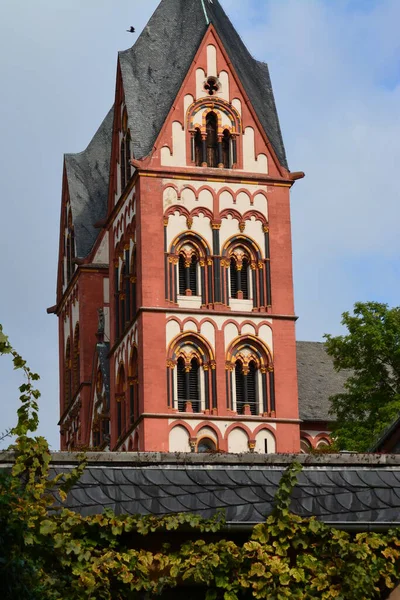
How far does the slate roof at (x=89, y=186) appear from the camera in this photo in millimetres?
67750

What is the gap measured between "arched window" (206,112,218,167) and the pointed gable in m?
1.31

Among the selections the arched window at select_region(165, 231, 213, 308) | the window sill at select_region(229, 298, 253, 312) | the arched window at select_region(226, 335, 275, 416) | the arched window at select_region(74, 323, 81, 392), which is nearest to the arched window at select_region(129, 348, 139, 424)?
the arched window at select_region(165, 231, 213, 308)

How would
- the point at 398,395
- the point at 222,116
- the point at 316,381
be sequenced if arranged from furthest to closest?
the point at 316,381 → the point at 222,116 → the point at 398,395

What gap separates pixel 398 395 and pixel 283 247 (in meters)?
6.19

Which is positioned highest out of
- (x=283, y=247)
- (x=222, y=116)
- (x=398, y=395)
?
(x=222, y=116)

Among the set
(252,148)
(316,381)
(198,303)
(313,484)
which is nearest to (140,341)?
(198,303)

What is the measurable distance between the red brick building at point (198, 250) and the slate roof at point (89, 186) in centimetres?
682

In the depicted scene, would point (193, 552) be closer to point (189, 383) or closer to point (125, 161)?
point (189, 383)

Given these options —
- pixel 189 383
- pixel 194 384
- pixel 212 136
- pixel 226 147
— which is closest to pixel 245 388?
pixel 194 384

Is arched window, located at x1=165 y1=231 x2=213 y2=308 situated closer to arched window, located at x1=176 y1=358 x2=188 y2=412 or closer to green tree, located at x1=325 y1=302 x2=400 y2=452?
arched window, located at x1=176 y1=358 x2=188 y2=412

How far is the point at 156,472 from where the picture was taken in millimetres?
15148

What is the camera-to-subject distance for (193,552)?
15086mm

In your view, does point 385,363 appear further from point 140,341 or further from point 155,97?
point 155,97

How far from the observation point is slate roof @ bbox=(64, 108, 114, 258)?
222ft
